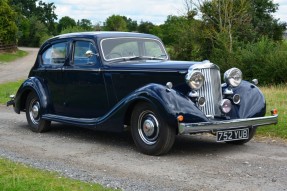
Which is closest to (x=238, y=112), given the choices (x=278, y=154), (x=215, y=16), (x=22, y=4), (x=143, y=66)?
(x=278, y=154)

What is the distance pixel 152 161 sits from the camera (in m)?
7.05

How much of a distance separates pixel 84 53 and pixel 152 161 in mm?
2843

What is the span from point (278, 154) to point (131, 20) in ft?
272

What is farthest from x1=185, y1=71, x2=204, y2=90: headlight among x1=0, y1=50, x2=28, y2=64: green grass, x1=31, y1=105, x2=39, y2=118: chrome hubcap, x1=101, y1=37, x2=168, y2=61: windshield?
x1=0, y1=50, x2=28, y2=64: green grass

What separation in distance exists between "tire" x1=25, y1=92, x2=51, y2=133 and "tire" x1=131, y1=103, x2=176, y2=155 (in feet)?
9.22

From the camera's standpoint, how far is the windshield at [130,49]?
8688 mm

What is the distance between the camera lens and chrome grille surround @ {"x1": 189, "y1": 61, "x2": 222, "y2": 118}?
7.51 metres

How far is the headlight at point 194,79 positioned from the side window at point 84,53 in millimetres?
2054

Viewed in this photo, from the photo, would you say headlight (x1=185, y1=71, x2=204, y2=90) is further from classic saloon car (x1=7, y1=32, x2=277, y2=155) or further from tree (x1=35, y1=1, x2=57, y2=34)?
tree (x1=35, y1=1, x2=57, y2=34)

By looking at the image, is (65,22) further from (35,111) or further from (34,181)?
(34,181)

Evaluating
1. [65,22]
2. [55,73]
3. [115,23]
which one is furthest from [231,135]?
[65,22]

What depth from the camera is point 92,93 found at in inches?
341

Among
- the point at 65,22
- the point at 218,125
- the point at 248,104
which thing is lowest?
the point at 218,125

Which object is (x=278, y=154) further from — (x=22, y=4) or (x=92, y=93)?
(x=22, y=4)
